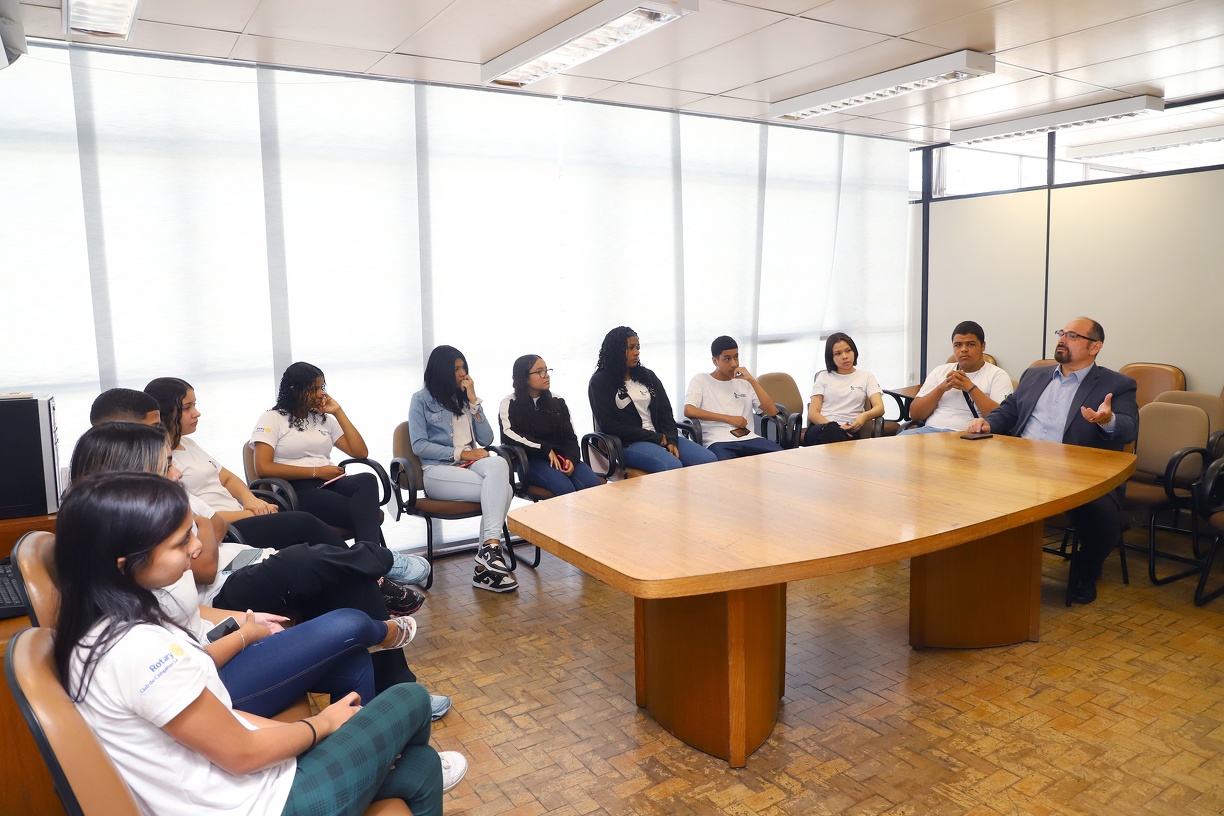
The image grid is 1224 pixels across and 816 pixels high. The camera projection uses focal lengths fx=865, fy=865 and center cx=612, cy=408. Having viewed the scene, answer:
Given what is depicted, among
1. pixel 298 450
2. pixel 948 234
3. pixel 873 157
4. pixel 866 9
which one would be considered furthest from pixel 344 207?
pixel 948 234

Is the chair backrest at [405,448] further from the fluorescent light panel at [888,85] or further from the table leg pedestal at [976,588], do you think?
the fluorescent light panel at [888,85]

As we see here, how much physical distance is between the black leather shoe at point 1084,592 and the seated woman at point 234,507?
120 inches

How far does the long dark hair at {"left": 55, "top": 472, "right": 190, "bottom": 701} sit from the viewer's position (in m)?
1.53

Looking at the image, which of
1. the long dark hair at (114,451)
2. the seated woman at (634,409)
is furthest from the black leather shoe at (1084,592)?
the long dark hair at (114,451)

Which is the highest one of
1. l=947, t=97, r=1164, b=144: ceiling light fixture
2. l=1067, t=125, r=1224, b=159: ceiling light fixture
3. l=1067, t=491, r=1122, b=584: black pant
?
l=947, t=97, r=1164, b=144: ceiling light fixture

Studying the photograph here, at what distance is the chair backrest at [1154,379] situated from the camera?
5.75 metres

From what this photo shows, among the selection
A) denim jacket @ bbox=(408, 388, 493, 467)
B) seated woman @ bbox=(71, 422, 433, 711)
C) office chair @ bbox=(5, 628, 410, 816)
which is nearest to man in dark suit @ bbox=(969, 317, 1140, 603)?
denim jacket @ bbox=(408, 388, 493, 467)

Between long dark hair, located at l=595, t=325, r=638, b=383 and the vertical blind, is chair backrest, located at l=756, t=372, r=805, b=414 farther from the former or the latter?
long dark hair, located at l=595, t=325, r=638, b=383

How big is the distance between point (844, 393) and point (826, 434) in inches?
13.6

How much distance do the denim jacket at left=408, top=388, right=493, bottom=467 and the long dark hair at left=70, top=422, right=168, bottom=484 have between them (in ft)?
8.04

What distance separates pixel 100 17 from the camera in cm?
358

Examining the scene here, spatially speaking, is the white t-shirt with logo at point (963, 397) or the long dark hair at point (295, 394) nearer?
the long dark hair at point (295, 394)

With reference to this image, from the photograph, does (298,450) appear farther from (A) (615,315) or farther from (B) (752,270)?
(B) (752,270)

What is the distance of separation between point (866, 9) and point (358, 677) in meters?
3.47
